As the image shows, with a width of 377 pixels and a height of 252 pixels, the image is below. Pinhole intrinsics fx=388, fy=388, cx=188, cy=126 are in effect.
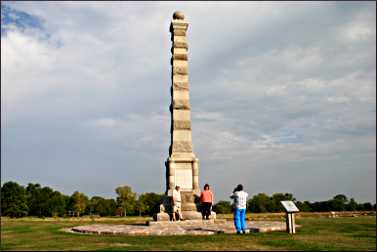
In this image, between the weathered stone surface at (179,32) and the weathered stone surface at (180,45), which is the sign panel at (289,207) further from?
the weathered stone surface at (179,32)

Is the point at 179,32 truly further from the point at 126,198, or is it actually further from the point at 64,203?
the point at 64,203

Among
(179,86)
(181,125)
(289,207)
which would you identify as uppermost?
(179,86)

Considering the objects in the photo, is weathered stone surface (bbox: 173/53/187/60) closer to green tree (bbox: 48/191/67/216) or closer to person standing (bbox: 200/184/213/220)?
person standing (bbox: 200/184/213/220)

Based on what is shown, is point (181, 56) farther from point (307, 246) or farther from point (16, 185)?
point (16, 185)

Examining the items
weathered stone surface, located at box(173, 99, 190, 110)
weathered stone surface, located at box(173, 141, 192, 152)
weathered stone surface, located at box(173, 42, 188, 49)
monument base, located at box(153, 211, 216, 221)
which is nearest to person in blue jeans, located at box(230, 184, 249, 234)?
monument base, located at box(153, 211, 216, 221)

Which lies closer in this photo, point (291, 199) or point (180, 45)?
point (180, 45)

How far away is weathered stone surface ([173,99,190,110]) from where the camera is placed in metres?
20.6

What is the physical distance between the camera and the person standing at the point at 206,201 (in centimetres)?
1820

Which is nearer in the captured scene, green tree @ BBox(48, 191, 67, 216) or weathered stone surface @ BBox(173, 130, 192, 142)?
weathered stone surface @ BBox(173, 130, 192, 142)

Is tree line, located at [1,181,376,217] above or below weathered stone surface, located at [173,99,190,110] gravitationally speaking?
below

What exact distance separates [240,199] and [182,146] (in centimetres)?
718

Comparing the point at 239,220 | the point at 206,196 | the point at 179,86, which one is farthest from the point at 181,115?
the point at 239,220

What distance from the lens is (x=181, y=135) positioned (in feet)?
66.5

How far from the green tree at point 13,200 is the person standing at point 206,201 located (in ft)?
174
